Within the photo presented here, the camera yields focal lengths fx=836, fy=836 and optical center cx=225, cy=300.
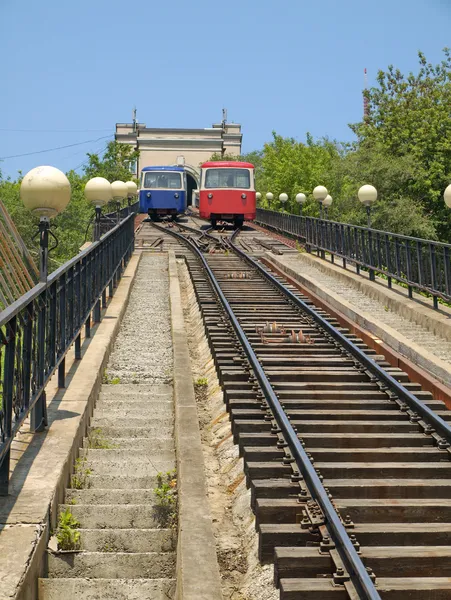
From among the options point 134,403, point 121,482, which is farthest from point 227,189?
point 121,482

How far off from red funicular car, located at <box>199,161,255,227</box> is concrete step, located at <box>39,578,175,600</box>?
108 ft

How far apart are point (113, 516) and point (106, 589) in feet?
3.08

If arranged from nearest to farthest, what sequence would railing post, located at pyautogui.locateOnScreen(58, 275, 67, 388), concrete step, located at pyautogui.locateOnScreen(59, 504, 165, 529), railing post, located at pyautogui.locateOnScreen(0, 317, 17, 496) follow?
railing post, located at pyautogui.locateOnScreen(0, 317, 17, 496) < concrete step, located at pyautogui.locateOnScreen(59, 504, 165, 529) < railing post, located at pyautogui.locateOnScreen(58, 275, 67, 388)

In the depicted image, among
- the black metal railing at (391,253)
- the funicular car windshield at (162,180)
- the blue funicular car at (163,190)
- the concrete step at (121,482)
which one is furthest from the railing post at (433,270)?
the funicular car windshield at (162,180)

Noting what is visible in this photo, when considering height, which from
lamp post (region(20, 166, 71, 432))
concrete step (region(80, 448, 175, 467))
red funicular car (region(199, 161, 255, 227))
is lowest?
concrete step (region(80, 448, 175, 467))

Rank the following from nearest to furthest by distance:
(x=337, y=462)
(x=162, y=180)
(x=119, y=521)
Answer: (x=119, y=521)
(x=337, y=462)
(x=162, y=180)

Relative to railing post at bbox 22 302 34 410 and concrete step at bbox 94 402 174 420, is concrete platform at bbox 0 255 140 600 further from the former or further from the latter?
railing post at bbox 22 302 34 410

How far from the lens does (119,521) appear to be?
593cm

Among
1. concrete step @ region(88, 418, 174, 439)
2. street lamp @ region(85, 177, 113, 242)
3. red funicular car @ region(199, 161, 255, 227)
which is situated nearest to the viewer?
concrete step @ region(88, 418, 174, 439)

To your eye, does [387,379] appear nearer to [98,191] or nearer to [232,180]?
[98,191]

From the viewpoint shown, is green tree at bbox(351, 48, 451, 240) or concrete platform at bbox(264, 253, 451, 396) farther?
green tree at bbox(351, 48, 451, 240)

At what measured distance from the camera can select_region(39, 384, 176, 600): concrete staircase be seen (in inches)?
200

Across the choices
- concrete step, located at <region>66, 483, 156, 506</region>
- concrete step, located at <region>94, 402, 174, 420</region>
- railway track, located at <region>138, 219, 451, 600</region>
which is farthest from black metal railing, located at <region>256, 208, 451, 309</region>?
concrete step, located at <region>66, 483, 156, 506</region>

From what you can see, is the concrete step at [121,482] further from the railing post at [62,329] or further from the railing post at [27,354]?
the railing post at [62,329]
